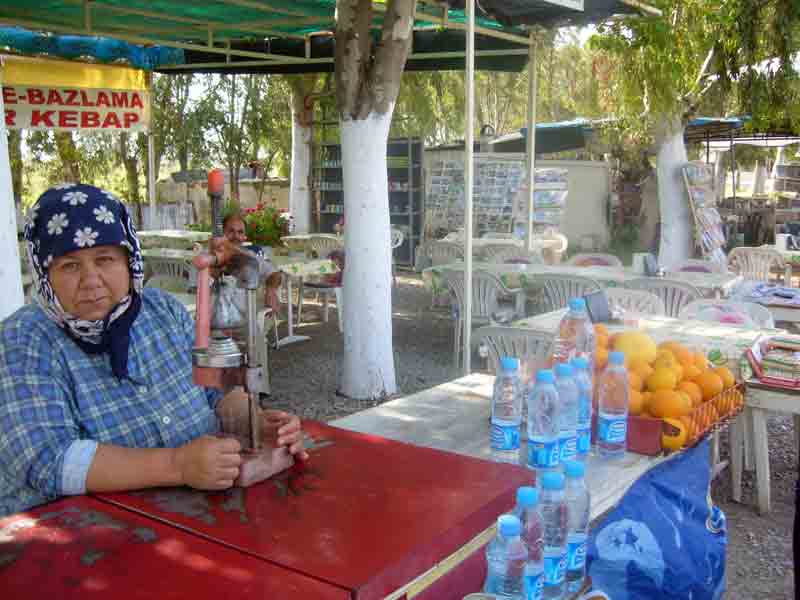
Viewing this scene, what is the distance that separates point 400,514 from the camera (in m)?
1.49

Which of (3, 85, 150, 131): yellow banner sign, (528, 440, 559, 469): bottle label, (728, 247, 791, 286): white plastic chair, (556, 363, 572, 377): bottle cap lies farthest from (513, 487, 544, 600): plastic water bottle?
(3, 85, 150, 131): yellow banner sign

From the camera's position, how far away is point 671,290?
6.39 m

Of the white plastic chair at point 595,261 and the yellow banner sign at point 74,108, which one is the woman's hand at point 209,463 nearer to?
the white plastic chair at point 595,261

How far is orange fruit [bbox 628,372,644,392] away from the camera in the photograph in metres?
2.60

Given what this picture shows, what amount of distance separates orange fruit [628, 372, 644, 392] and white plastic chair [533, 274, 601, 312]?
12.7 feet

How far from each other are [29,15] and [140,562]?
8.16 meters

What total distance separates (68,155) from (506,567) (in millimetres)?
16849

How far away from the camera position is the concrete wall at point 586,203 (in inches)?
688

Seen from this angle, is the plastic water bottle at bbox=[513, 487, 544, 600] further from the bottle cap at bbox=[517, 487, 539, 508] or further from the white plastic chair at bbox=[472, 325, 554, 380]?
the white plastic chair at bbox=[472, 325, 554, 380]

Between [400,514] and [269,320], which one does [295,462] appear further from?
[269,320]

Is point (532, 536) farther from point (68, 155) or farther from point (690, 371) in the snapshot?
point (68, 155)

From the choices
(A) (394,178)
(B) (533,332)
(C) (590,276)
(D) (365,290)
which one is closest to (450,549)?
(B) (533,332)

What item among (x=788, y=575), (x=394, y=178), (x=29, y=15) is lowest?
(x=788, y=575)

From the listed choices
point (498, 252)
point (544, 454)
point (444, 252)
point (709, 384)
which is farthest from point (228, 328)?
point (444, 252)
